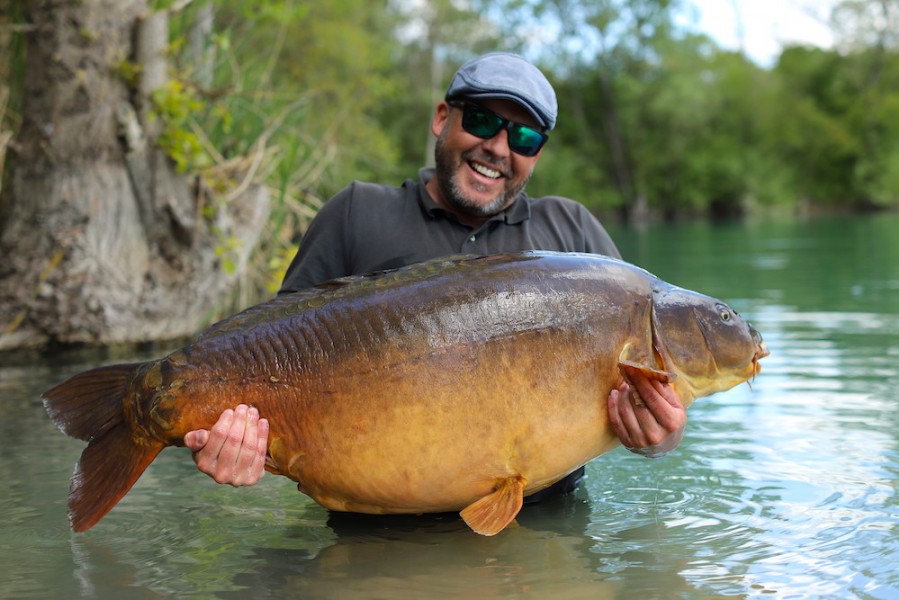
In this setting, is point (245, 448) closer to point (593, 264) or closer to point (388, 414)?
point (388, 414)

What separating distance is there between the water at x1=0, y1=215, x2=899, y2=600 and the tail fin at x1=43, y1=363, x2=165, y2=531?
35cm

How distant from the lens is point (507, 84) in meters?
3.55

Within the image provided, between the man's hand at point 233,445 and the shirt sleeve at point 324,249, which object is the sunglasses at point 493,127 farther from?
the man's hand at point 233,445

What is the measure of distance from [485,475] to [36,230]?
575cm

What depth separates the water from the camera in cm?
312

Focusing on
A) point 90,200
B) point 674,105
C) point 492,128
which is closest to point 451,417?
point 492,128

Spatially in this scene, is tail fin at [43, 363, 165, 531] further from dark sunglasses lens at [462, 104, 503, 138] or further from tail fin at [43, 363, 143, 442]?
dark sunglasses lens at [462, 104, 503, 138]

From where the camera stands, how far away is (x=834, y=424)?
17.5 feet

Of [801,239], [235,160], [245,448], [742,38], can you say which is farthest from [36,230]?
[742,38]

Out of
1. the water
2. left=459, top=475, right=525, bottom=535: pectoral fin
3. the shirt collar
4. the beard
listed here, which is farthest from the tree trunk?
left=459, top=475, right=525, bottom=535: pectoral fin

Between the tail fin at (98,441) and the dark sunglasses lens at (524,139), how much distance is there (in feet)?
5.24

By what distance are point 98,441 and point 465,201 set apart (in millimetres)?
1554

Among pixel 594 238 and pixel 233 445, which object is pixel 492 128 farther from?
pixel 233 445

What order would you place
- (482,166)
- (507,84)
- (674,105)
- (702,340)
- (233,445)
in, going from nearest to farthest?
(233,445) → (702,340) → (507,84) → (482,166) → (674,105)
